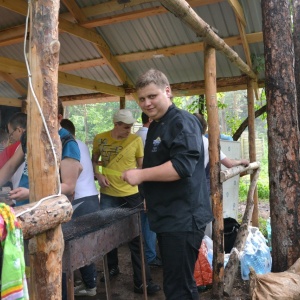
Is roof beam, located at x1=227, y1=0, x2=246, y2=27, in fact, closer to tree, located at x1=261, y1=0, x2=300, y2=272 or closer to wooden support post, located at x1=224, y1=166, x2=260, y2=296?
tree, located at x1=261, y1=0, x2=300, y2=272

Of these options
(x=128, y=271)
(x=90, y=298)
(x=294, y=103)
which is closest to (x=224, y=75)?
(x=294, y=103)

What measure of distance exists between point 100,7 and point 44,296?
566 cm

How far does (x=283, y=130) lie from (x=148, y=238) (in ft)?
6.70

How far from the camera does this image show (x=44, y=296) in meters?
1.56

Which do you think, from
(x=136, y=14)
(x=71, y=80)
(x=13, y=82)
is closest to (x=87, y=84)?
(x=71, y=80)

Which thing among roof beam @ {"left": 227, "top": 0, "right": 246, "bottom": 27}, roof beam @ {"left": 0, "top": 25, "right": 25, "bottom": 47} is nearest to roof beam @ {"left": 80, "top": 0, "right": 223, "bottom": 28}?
roof beam @ {"left": 227, "top": 0, "right": 246, "bottom": 27}

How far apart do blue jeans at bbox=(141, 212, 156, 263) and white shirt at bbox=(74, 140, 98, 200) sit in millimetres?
1027

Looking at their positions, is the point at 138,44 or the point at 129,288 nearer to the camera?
the point at 129,288

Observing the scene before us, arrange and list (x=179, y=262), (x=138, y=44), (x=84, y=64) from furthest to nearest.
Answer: (x=84, y=64), (x=138, y=44), (x=179, y=262)

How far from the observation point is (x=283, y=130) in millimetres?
3695

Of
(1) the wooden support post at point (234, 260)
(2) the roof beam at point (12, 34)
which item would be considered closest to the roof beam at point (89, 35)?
(2) the roof beam at point (12, 34)

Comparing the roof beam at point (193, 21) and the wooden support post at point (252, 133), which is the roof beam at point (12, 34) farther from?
the wooden support post at point (252, 133)

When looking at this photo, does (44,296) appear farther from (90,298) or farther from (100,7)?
(100,7)

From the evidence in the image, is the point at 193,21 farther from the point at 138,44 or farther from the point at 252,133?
the point at 138,44
